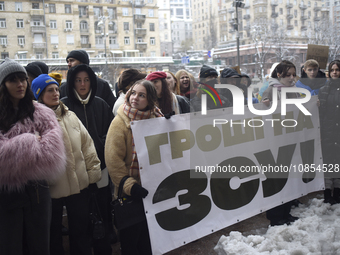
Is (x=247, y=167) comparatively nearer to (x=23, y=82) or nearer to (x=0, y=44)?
(x=23, y=82)

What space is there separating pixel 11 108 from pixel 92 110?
888 millimetres

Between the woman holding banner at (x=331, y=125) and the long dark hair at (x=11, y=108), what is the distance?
Answer: 3516mm

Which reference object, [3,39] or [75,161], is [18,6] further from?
[75,161]

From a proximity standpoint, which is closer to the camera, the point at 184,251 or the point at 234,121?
the point at 184,251

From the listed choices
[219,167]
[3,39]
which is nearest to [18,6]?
[3,39]

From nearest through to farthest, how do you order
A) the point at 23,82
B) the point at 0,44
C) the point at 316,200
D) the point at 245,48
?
the point at 23,82 < the point at 316,200 < the point at 0,44 < the point at 245,48

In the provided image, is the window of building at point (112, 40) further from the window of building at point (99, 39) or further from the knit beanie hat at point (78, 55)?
the knit beanie hat at point (78, 55)

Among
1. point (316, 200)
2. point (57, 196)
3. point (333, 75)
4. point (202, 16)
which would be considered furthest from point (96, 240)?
point (202, 16)

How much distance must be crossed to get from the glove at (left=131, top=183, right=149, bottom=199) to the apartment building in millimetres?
41877

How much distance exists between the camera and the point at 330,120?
3.98 m

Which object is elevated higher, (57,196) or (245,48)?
(245,48)

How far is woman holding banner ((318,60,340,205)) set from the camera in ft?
12.9

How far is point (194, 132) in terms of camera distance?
3006 mm

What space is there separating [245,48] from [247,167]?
4825cm
